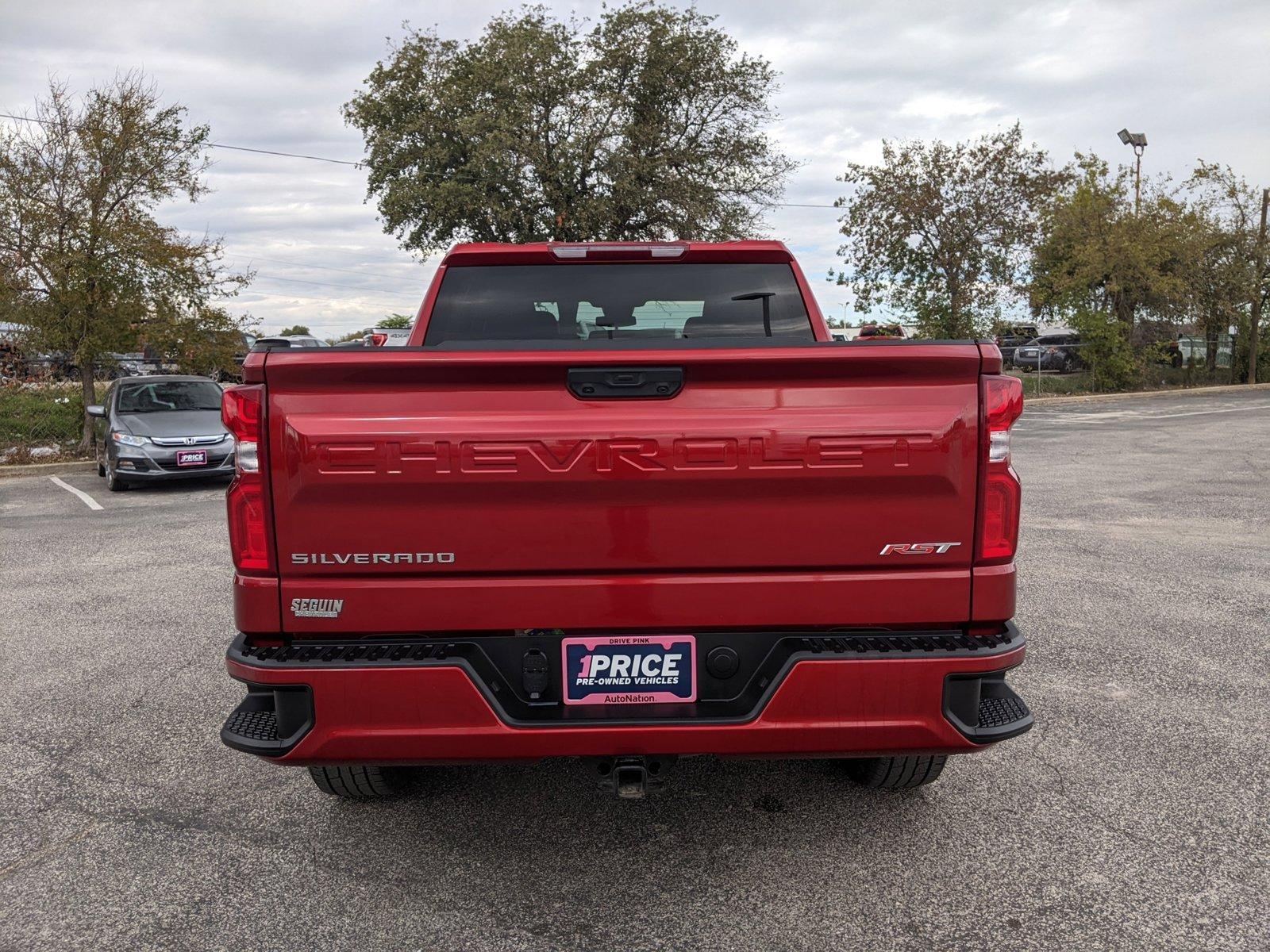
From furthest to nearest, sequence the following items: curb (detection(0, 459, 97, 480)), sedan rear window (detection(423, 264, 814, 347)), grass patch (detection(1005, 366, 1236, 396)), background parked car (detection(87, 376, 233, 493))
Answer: grass patch (detection(1005, 366, 1236, 396))
curb (detection(0, 459, 97, 480))
background parked car (detection(87, 376, 233, 493))
sedan rear window (detection(423, 264, 814, 347))

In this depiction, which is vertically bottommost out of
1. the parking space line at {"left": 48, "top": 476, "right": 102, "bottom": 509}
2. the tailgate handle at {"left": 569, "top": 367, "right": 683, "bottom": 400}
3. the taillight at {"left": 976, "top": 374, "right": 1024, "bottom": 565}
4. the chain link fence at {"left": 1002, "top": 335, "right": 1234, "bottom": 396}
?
the parking space line at {"left": 48, "top": 476, "right": 102, "bottom": 509}

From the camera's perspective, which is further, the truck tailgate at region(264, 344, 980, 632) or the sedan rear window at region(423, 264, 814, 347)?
the sedan rear window at region(423, 264, 814, 347)

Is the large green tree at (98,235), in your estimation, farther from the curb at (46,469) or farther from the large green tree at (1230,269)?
the large green tree at (1230,269)

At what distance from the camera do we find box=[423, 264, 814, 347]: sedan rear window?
3.89 metres

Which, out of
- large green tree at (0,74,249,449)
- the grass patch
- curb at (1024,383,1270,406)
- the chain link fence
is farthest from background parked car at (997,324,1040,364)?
large green tree at (0,74,249,449)

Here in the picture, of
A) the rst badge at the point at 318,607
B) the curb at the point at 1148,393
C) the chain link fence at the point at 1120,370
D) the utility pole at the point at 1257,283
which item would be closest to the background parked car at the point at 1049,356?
the chain link fence at the point at 1120,370

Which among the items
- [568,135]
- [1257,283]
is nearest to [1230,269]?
[1257,283]

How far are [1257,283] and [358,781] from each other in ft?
122

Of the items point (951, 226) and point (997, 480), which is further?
point (951, 226)

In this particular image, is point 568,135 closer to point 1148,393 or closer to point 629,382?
point 1148,393

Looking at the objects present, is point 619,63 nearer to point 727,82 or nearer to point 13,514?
point 727,82

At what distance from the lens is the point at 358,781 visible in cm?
328

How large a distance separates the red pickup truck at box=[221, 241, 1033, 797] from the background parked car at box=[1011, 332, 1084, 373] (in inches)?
1320

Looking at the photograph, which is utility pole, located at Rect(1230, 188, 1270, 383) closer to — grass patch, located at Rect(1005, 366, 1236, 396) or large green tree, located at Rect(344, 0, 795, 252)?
grass patch, located at Rect(1005, 366, 1236, 396)
